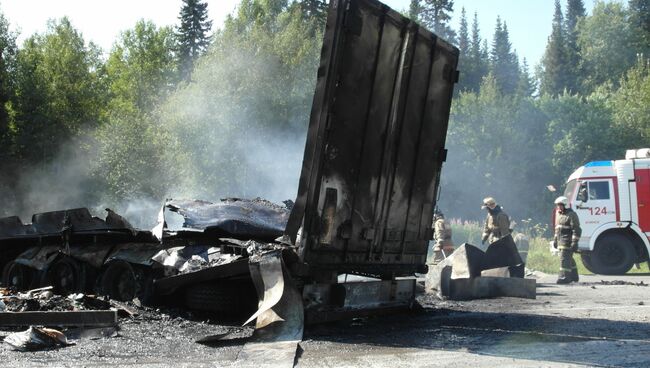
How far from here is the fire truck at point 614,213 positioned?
59.7ft

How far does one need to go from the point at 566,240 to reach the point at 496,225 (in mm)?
1817

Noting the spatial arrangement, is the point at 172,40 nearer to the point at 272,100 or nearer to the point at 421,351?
the point at 272,100

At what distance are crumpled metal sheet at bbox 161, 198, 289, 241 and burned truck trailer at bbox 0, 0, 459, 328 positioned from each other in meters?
0.03

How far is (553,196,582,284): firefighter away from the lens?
14.5 m

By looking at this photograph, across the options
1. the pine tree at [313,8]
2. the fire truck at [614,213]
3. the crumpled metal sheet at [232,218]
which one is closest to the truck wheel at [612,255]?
the fire truck at [614,213]

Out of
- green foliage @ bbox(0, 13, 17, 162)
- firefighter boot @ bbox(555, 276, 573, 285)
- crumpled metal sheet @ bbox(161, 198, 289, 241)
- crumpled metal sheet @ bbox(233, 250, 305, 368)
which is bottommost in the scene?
crumpled metal sheet @ bbox(233, 250, 305, 368)

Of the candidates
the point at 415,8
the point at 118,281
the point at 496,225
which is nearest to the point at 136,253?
the point at 118,281

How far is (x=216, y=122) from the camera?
31.9m

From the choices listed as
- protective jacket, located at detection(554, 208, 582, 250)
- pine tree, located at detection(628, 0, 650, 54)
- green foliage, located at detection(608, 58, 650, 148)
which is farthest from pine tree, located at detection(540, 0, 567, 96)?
protective jacket, located at detection(554, 208, 582, 250)

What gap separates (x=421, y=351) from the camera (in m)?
5.72

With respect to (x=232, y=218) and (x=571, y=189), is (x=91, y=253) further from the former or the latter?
(x=571, y=189)

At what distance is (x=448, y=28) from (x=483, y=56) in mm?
25871

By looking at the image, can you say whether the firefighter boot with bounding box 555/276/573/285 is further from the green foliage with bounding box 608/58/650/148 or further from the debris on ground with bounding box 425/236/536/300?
the green foliage with bounding box 608/58/650/148

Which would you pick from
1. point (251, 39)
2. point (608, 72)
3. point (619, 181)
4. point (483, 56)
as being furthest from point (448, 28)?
point (619, 181)
